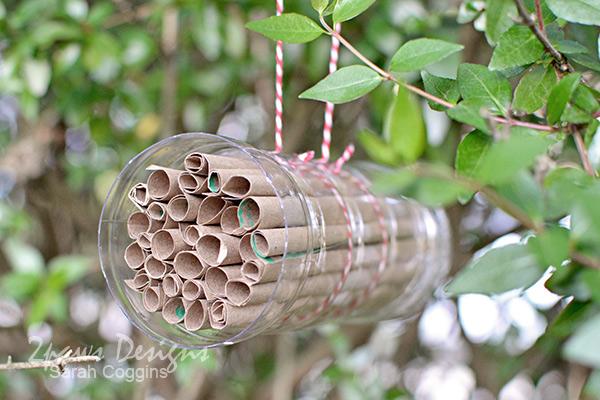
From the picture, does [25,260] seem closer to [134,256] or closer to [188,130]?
[188,130]

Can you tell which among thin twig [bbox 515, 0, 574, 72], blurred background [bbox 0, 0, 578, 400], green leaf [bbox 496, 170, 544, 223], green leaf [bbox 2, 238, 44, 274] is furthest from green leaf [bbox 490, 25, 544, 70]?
green leaf [bbox 2, 238, 44, 274]

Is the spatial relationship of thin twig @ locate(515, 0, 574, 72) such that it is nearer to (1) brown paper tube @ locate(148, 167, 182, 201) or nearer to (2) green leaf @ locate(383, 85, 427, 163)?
(2) green leaf @ locate(383, 85, 427, 163)

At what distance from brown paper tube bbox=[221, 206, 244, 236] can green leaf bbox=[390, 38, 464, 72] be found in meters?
0.12

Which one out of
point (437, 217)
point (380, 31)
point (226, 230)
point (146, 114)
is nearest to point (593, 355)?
point (226, 230)

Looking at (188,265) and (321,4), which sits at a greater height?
(321,4)

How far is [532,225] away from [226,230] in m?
0.20

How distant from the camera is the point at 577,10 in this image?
306mm

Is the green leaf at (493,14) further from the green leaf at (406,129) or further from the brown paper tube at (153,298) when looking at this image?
the brown paper tube at (153,298)

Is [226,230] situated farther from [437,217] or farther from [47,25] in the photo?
[47,25]

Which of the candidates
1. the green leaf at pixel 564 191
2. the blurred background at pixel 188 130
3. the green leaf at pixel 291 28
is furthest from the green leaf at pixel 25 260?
the green leaf at pixel 564 191

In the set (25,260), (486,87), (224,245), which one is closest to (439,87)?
(486,87)

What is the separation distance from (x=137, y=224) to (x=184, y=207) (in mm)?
41

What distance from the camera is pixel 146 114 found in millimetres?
938

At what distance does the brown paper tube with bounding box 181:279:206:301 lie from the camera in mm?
402
